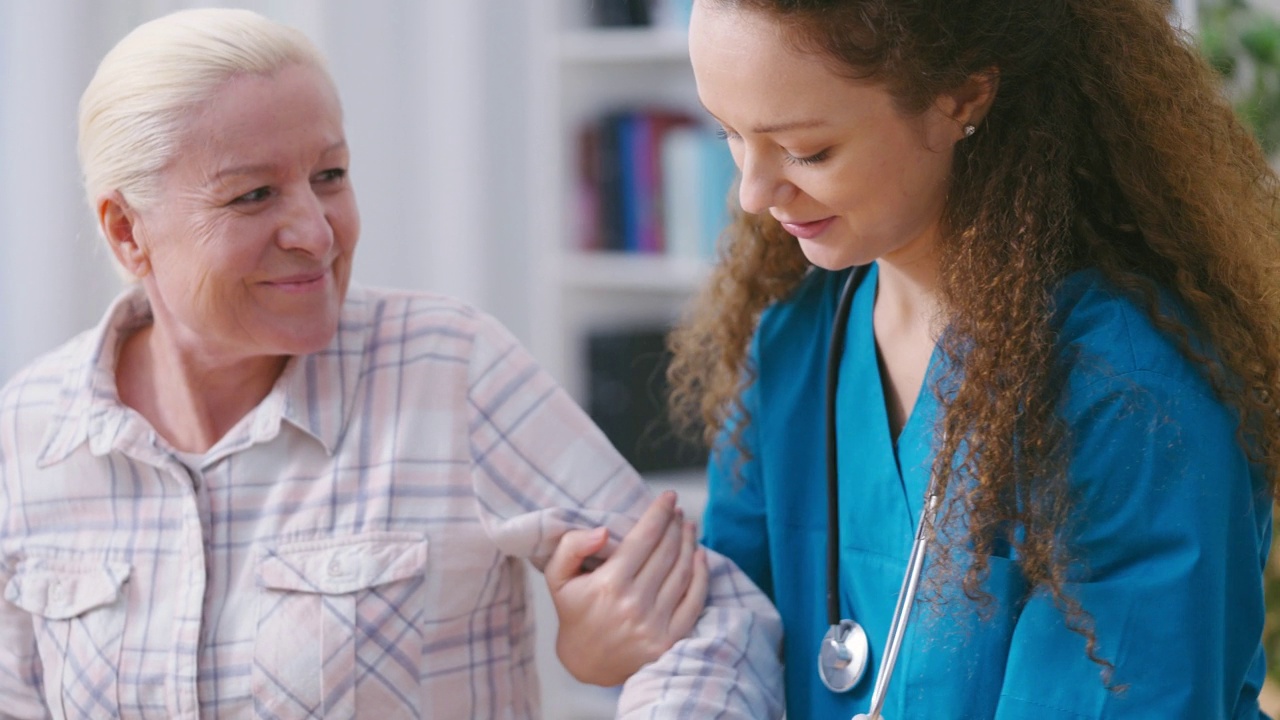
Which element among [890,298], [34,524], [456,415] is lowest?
[34,524]

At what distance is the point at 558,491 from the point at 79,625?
1.66ft

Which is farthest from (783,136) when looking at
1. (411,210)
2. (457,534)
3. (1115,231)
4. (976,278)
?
(411,210)

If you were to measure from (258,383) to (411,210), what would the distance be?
1.42m

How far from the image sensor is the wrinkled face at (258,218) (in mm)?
1302

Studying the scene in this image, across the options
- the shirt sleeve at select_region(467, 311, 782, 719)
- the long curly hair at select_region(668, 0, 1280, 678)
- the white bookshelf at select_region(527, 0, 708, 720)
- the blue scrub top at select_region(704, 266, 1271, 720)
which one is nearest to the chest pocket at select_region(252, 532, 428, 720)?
the shirt sleeve at select_region(467, 311, 782, 719)

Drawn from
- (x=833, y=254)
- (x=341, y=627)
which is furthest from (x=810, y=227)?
(x=341, y=627)

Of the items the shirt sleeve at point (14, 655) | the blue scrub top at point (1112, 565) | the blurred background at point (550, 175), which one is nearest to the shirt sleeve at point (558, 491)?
the blue scrub top at point (1112, 565)

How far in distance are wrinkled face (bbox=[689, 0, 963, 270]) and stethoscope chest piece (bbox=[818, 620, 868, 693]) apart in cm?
36

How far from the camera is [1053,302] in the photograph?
1.13 m

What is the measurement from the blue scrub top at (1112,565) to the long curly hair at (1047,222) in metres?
0.02

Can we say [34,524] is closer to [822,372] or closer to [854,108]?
[822,372]

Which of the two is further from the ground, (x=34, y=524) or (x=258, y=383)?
(x=258, y=383)

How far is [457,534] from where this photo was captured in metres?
1.38

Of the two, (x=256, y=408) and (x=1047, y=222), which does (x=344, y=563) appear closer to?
(x=256, y=408)
